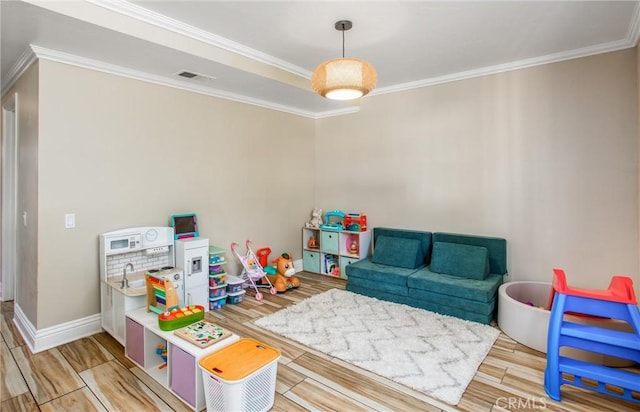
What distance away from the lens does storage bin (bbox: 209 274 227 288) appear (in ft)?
11.9

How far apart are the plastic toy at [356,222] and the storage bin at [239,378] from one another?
2.80m

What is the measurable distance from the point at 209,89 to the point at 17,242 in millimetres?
2680

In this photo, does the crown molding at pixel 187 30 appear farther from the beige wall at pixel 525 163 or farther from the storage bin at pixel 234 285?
the storage bin at pixel 234 285

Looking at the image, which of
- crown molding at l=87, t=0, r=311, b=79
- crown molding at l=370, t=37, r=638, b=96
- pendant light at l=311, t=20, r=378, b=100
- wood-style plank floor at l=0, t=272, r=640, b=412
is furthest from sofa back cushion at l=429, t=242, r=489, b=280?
crown molding at l=87, t=0, r=311, b=79

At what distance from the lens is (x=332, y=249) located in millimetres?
4867

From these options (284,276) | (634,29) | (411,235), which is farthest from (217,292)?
(634,29)

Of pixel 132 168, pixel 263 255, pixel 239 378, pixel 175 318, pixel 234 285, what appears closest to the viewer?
pixel 239 378

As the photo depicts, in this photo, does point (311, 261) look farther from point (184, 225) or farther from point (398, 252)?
point (184, 225)

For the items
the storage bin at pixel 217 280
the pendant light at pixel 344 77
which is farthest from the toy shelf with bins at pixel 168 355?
the pendant light at pixel 344 77

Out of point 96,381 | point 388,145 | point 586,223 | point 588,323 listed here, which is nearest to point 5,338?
point 96,381

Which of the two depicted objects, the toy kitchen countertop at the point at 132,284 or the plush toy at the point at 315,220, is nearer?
the toy kitchen countertop at the point at 132,284

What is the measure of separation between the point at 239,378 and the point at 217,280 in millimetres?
2005

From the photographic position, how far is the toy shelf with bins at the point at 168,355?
6.67 feet

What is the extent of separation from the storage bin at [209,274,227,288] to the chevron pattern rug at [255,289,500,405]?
704 mm
